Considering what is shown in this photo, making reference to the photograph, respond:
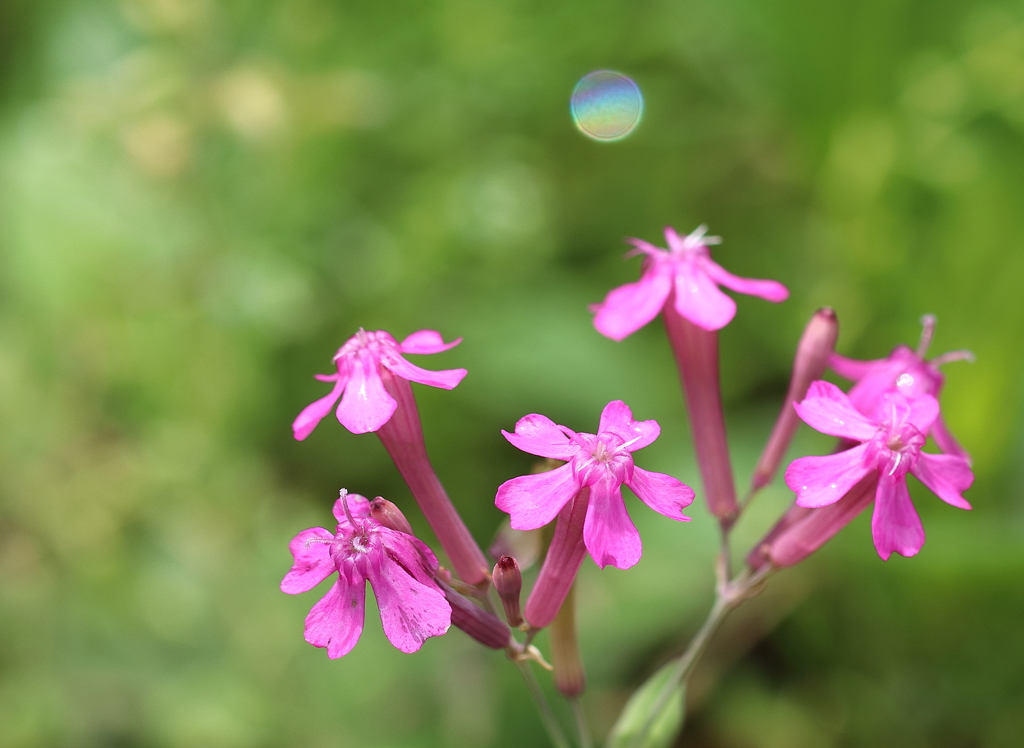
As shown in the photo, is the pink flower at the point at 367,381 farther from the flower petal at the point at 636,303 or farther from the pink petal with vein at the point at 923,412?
the pink petal with vein at the point at 923,412

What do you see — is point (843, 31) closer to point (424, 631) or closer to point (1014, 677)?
point (1014, 677)

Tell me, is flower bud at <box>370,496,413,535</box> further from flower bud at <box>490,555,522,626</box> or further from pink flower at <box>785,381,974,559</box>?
pink flower at <box>785,381,974,559</box>

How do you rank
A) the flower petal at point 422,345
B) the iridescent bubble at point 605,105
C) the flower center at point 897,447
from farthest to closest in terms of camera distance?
the iridescent bubble at point 605,105
the flower petal at point 422,345
the flower center at point 897,447

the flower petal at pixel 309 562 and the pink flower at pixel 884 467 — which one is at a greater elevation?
the flower petal at pixel 309 562

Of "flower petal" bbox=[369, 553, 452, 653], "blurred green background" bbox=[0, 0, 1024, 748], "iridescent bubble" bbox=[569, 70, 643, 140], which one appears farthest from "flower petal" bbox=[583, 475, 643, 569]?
"iridescent bubble" bbox=[569, 70, 643, 140]

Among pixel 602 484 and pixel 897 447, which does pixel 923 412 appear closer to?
pixel 897 447

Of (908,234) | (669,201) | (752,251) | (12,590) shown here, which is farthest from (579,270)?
(12,590)

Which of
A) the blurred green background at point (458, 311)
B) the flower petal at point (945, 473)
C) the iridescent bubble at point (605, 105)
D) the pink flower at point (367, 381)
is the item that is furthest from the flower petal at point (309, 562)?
the iridescent bubble at point (605, 105)
